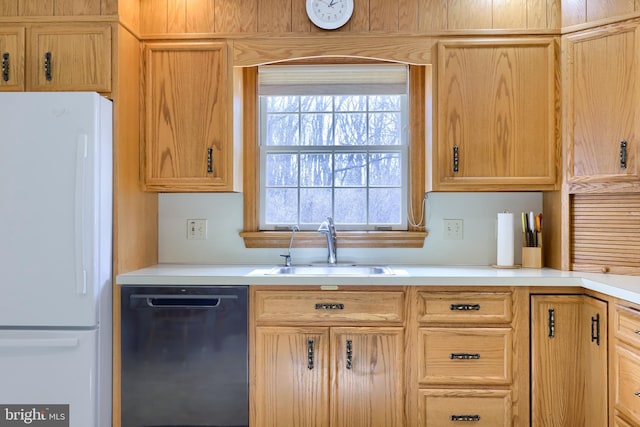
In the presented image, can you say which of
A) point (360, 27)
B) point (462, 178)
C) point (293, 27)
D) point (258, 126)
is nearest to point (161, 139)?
point (258, 126)

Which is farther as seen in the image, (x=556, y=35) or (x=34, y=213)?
(x=556, y=35)

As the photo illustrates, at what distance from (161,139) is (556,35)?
6.65 feet

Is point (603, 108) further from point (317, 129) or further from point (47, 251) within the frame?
point (47, 251)

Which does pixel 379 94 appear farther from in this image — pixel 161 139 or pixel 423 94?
pixel 161 139

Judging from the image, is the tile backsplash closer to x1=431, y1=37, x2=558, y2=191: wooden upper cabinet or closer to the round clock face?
x1=431, y1=37, x2=558, y2=191: wooden upper cabinet

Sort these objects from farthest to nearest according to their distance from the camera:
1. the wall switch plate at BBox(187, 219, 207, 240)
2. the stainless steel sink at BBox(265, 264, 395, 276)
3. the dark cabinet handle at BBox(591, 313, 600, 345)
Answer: the wall switch plate at BBox(187, 219, 207, 240), the stainless steel sink at BBox(265, 264, 395, 276), the dark cabinet handle at BBox(591, 313, 600, 345)

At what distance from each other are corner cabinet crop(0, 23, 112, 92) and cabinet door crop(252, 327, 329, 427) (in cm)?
139

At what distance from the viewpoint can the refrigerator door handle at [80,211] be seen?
2.02 meters

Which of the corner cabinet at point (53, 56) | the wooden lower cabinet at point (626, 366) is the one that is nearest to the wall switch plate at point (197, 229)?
the corner cabinet at point (53, 56)

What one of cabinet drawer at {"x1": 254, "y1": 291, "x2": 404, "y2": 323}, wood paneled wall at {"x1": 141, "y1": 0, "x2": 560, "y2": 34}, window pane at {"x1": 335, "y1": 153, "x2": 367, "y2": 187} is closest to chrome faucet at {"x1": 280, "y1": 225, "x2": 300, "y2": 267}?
window pane at {"x1": 335, "y1": 153, "x2": 367, "y2": 187}

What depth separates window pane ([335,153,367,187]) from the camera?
274 cm

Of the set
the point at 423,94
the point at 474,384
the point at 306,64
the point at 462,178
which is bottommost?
the point at 474,384

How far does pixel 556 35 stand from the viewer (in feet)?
7.74

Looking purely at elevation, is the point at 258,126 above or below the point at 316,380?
above
